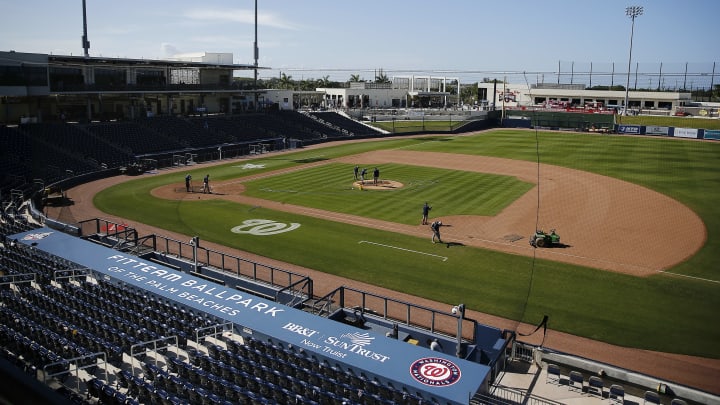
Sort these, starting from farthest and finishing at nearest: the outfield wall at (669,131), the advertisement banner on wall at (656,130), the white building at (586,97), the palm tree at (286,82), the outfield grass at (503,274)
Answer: the palm tree at (286,82), the white building at (586,97), the advertisement banner on wall at (656,130), the outfield wall at (669,131), the outfield grass at (503,274)

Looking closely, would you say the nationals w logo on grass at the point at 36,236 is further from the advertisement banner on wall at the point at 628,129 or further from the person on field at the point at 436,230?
the advertisement banner on wall at the point at 628,129

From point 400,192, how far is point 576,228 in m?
14.4

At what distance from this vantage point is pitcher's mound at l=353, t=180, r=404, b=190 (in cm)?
4600

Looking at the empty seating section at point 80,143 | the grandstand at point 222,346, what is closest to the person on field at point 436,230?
the grandstand at point 222,346

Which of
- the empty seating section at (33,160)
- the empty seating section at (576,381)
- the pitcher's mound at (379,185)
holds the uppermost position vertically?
the empty seating section at (33,160)

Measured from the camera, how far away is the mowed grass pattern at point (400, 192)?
127 feet

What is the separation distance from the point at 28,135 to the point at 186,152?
15.6 metres

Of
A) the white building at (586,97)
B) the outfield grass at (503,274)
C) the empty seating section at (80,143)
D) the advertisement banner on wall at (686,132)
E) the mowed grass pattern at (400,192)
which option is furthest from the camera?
the white building at (586,97)

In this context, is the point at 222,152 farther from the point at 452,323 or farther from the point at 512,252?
the point at 452,323

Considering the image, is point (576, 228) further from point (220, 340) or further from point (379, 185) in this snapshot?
point (220, 340)

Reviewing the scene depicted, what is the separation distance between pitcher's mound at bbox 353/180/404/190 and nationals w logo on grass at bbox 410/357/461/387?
3156 cm

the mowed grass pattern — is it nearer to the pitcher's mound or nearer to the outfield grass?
the pitcher's mound

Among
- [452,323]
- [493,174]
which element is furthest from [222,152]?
[452,323]

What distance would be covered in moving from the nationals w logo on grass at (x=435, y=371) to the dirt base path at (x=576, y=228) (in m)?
7.01
